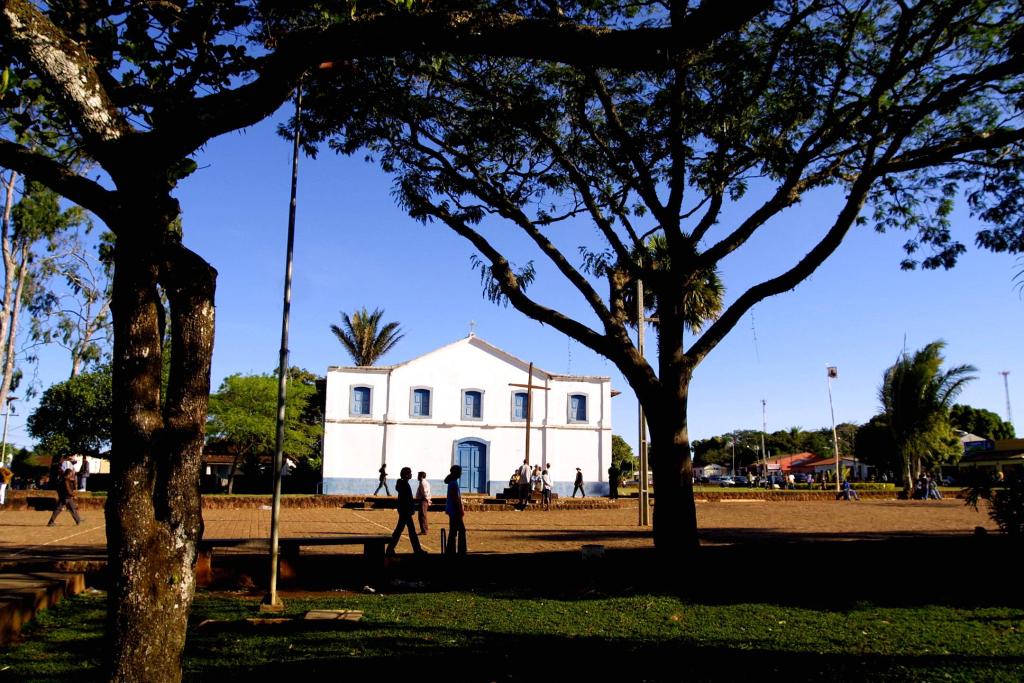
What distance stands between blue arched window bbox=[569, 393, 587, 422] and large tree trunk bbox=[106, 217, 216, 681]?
33150 mm

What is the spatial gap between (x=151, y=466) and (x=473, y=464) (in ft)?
107

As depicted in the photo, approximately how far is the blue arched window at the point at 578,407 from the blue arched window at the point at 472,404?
13.7ft

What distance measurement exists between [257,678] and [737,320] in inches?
295

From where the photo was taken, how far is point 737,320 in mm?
10586

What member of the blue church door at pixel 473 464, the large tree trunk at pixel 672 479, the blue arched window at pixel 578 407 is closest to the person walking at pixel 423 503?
the large tree trunk at pixel 672 479

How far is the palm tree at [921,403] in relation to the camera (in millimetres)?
31344

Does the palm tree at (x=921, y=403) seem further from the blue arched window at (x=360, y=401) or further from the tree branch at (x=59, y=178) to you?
the tree branch at (x=59, y=178)

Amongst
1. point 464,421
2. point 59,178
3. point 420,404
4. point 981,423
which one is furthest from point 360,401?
point 981,423

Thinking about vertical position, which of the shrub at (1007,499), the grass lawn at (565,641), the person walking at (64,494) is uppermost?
the shrub at (1007,499)

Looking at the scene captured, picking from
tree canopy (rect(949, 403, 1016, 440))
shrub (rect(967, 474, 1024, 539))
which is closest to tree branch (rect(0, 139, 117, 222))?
shrub (rect(967, 474, 1024, 539))

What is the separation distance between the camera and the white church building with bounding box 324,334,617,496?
34.9 meters

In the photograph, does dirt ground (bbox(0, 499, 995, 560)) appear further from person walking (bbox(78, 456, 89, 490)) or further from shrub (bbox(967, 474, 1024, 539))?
person walking (bbox(78, 456, 89, 490))

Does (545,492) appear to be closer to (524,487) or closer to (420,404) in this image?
(524,487)

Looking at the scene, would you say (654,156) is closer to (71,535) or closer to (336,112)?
(336,112)
